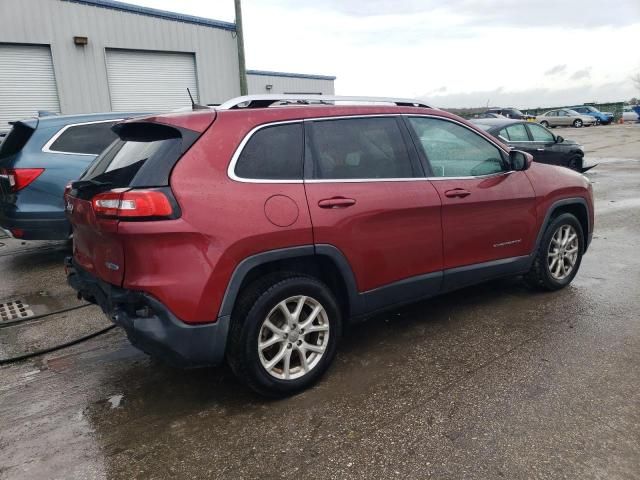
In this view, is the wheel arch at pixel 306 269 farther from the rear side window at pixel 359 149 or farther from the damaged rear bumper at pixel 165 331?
the rear side window at pixel 359 149

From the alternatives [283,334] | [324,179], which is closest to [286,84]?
[324,179]

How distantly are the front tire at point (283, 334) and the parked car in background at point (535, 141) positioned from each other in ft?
29.0

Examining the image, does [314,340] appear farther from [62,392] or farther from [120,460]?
[62,392]

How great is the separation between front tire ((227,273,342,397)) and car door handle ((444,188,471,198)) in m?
1.23

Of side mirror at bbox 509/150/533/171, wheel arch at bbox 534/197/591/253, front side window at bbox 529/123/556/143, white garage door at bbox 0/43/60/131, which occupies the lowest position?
wheel arch at bbox 534/197/591/253

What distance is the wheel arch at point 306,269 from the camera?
2.92m

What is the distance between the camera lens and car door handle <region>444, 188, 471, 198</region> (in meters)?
3.89

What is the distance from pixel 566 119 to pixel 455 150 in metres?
42.0

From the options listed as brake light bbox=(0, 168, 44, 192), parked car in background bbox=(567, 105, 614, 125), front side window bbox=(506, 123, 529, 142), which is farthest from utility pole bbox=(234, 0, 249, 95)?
parked car in background bbox=(567, 105, 614, 125)

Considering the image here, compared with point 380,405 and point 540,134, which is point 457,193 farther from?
point 540,134

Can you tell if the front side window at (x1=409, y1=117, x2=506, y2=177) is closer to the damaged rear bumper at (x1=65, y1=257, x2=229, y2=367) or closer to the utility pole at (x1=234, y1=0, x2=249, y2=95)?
the damaged rear bumper at (x1=65, y1=257, x2=229, y2=367)

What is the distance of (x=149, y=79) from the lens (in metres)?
17.5

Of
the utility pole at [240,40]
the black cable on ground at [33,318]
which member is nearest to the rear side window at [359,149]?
the black cable on ground at [33,318]

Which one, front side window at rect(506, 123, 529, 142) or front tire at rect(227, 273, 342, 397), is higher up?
front side window at rect(506, 123, 529, 142)
